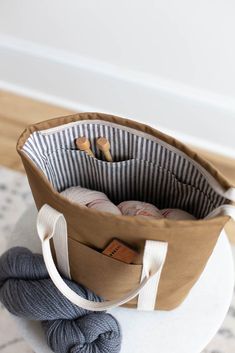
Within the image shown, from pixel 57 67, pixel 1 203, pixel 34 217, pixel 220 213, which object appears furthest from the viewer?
pixel 57 67

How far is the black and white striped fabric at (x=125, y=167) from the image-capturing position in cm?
64

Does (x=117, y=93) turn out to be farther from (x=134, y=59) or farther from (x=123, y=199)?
(x=123, y=199)

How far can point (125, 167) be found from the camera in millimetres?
685

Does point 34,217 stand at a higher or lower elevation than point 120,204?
lower

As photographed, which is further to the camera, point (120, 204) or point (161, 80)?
point (161, 80)

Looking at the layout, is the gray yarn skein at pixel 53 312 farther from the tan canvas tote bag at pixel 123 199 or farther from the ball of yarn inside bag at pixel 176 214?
the ball of yarn inside bag at pixel 176 214

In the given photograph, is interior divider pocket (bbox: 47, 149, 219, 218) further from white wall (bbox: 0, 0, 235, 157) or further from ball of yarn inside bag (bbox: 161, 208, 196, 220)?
white wall (bbox: 0, 0, 235, 157)

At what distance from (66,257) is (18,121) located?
32.1 inches

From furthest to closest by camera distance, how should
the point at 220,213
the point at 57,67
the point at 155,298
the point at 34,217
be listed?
1. the point at 57,67
2. the point at 34,217
3. the point at 155,298
4. the point at 220,213

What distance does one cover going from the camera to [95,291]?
669 millimetres

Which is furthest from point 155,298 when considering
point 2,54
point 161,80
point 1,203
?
point 2,54

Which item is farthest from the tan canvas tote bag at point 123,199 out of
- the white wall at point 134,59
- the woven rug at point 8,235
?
the white wall at point 134,59

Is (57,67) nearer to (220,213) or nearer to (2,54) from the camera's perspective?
(2,54)

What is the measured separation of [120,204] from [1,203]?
1.82 feet
